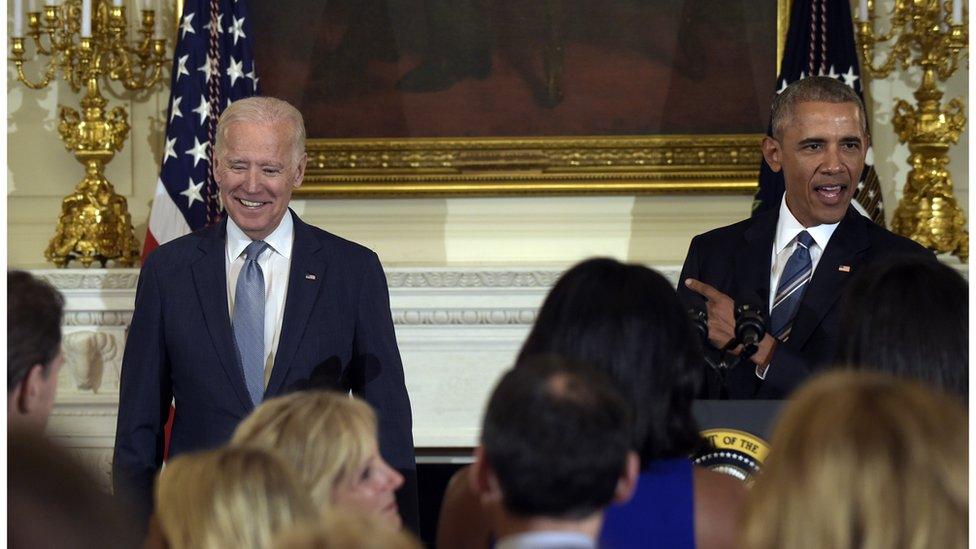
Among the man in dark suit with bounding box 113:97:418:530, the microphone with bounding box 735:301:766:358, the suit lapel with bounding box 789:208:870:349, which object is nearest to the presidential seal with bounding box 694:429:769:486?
the microphone with bounding box 735:301:766:358

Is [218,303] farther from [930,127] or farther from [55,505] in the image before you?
[930,127]

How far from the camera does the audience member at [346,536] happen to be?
1497mm

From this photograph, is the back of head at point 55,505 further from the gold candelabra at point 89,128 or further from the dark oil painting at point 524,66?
the dark oil painting at point 524,66

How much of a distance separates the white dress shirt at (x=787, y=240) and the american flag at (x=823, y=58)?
172 centimetres

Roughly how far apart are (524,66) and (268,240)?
8.34 ft

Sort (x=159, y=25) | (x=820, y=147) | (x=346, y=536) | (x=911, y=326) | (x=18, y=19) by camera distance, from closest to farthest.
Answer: (x=346, y=536) → (x=911, y=326) → (x=820, y=147) → (x=18, y=19) → (x=159, y=25)

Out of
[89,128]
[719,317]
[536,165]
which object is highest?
[89,128]

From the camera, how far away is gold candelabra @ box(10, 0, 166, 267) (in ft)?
18.5

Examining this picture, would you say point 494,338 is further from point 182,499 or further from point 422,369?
point 182,499

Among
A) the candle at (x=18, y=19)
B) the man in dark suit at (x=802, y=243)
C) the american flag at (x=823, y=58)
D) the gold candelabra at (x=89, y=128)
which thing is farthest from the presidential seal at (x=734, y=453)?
the candle at (x=18, y=19)

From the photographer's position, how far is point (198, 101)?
5.66 m

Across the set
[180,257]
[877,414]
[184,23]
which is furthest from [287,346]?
[184,23]

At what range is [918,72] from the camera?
5.94 meters

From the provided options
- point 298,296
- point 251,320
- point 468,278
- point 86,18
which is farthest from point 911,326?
point 86,18
